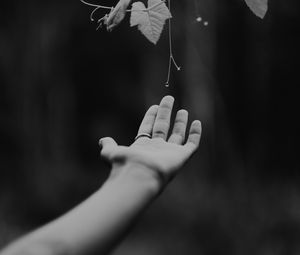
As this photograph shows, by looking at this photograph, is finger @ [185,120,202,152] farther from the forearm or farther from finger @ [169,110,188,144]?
the forearm

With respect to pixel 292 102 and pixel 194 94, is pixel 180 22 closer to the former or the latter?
pixel 194 94

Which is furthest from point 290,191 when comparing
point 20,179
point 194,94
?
point 20,179

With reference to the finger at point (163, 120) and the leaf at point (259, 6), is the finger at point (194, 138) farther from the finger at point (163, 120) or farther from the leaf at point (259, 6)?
the leaf at point (259, 6)

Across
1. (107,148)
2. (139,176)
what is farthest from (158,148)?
(139,176)

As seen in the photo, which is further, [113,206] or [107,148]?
[107,148]

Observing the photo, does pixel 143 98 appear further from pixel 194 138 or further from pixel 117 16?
pixel 117 16

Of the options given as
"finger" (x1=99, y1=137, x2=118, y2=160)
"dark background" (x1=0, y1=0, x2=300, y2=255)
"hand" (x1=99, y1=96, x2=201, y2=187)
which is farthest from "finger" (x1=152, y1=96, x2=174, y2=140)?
"dark background" (x1=0, y1=0, x2=300, y2=255)

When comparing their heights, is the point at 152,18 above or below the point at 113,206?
above

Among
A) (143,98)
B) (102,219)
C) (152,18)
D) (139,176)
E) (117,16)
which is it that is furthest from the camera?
(143,98)

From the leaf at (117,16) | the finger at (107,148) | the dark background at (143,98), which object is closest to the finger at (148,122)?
the finger at (107,148)
